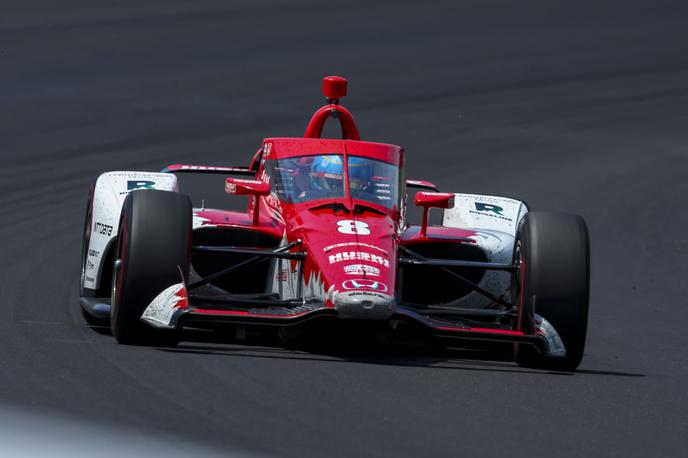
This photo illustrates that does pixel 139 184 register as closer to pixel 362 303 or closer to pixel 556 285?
pixel 362 303

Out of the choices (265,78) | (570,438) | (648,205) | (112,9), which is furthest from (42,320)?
(112,9)

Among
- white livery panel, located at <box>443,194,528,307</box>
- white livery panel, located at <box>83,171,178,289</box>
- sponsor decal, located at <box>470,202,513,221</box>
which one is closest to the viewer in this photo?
white livery panel, located at <box>83,171,178,289</box>

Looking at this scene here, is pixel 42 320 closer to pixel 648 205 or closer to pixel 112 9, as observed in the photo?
pixel 648 205

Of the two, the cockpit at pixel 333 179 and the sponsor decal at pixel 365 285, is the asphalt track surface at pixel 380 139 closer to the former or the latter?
the sponsor decal at pixel 365 285

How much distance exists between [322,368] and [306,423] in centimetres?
155

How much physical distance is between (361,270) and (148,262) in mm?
1239

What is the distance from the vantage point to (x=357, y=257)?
8.73 metres

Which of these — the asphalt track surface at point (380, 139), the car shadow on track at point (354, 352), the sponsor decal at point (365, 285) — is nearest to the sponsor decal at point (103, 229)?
the asphalt track surface at point (380, 139)

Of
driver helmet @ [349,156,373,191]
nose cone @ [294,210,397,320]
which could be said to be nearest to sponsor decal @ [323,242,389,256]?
nose cone @ [294,210,397,320]

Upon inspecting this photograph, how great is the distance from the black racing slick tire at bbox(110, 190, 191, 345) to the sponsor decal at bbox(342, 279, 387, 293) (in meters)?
1.03

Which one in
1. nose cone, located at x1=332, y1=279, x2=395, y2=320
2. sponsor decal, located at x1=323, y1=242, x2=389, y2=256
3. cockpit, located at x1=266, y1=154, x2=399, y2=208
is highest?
cockpit, located at x1=266, y1=154, x2=399, y2=208

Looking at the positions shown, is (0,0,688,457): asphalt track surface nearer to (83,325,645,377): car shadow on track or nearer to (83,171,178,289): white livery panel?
(83,325,645,377): car shadow on track

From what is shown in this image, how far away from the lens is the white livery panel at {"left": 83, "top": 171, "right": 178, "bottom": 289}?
10.0 metres

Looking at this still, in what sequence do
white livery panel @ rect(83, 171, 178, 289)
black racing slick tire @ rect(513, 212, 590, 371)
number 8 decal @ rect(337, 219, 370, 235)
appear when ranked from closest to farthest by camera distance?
black racing slick tire @ rect(513, 212, 590, 371)
number 8 decal @ rect(337, 219, 370, 235)
white livery panel @ rect(83, 171, 178, 289)
